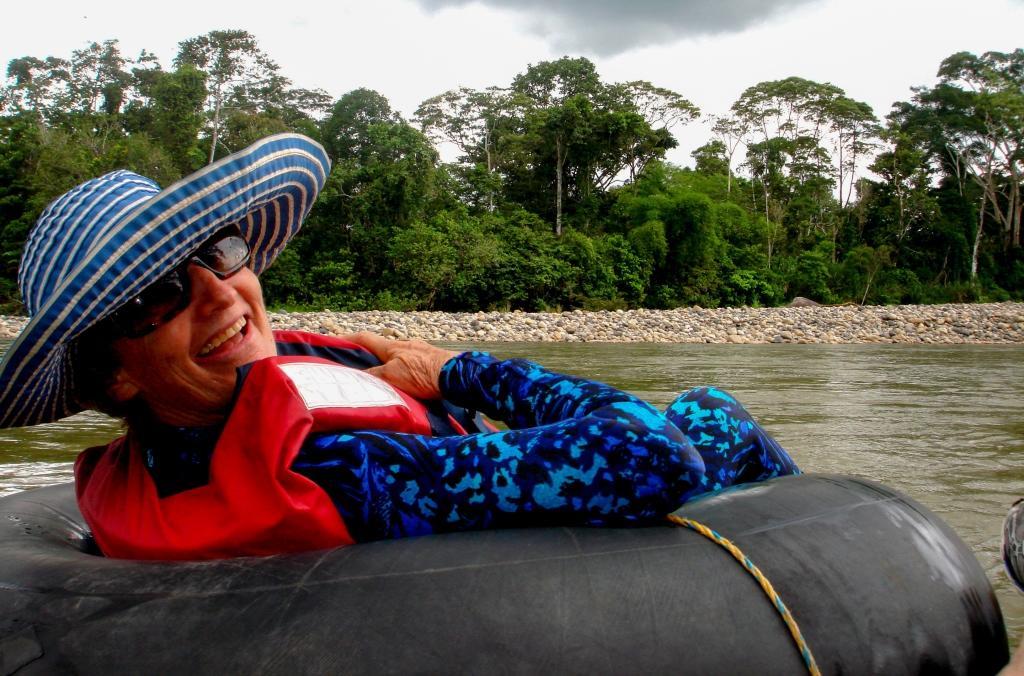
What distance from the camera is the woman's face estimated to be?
4.19 ft

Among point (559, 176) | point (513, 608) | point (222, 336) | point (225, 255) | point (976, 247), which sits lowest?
point (513, 608)

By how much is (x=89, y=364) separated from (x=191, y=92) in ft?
92.3

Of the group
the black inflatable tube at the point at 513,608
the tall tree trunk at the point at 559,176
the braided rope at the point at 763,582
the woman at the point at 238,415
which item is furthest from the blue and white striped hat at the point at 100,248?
the tall tree trunk at the point at 559,176

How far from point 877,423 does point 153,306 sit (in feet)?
14.5

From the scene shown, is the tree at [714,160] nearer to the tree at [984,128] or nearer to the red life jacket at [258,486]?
the tree at [984,128]

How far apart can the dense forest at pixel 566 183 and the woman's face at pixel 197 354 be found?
20.6 m

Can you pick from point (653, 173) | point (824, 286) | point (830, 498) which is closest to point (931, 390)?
point (830, 498)

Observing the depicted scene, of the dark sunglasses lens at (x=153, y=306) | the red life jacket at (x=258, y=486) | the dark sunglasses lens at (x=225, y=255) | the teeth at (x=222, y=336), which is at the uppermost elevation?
the dark sunglasses lens at (x=225, y=255)

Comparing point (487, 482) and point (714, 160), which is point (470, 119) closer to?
point (714, 160)

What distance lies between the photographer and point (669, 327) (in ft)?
53.5

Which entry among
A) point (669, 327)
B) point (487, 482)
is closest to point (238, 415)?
point (487, 482)

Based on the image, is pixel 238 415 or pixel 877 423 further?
pixel 877 423

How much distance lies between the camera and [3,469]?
3240 millimetres

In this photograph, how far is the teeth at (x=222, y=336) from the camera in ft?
4.36
